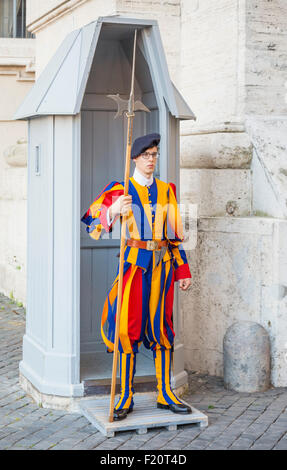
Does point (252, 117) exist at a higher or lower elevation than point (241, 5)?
lower

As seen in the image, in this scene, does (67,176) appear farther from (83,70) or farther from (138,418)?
(138,418)

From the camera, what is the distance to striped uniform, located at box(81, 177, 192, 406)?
16.0 feet

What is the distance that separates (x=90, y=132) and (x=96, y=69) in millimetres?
484

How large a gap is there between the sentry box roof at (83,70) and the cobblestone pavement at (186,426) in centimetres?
196

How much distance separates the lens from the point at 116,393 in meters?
5.32

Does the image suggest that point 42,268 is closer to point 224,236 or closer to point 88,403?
point 88,403

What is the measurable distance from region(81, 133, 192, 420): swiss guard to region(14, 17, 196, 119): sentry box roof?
594mm

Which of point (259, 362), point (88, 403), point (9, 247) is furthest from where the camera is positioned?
point (9, 247)

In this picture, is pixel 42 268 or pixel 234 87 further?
pixel 234 87

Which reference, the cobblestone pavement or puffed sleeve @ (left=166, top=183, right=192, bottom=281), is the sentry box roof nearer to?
puffed sleeve @ (left=166, top=183, right=192, bottom=281)

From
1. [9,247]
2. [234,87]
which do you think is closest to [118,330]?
[234,87]

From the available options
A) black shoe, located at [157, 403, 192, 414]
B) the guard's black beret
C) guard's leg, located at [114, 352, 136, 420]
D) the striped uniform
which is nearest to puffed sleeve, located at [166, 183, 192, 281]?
the striped uniform

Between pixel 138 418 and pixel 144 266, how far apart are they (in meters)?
0.93

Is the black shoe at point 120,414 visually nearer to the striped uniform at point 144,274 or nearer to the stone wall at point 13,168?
the striped uniform at point 144,274
